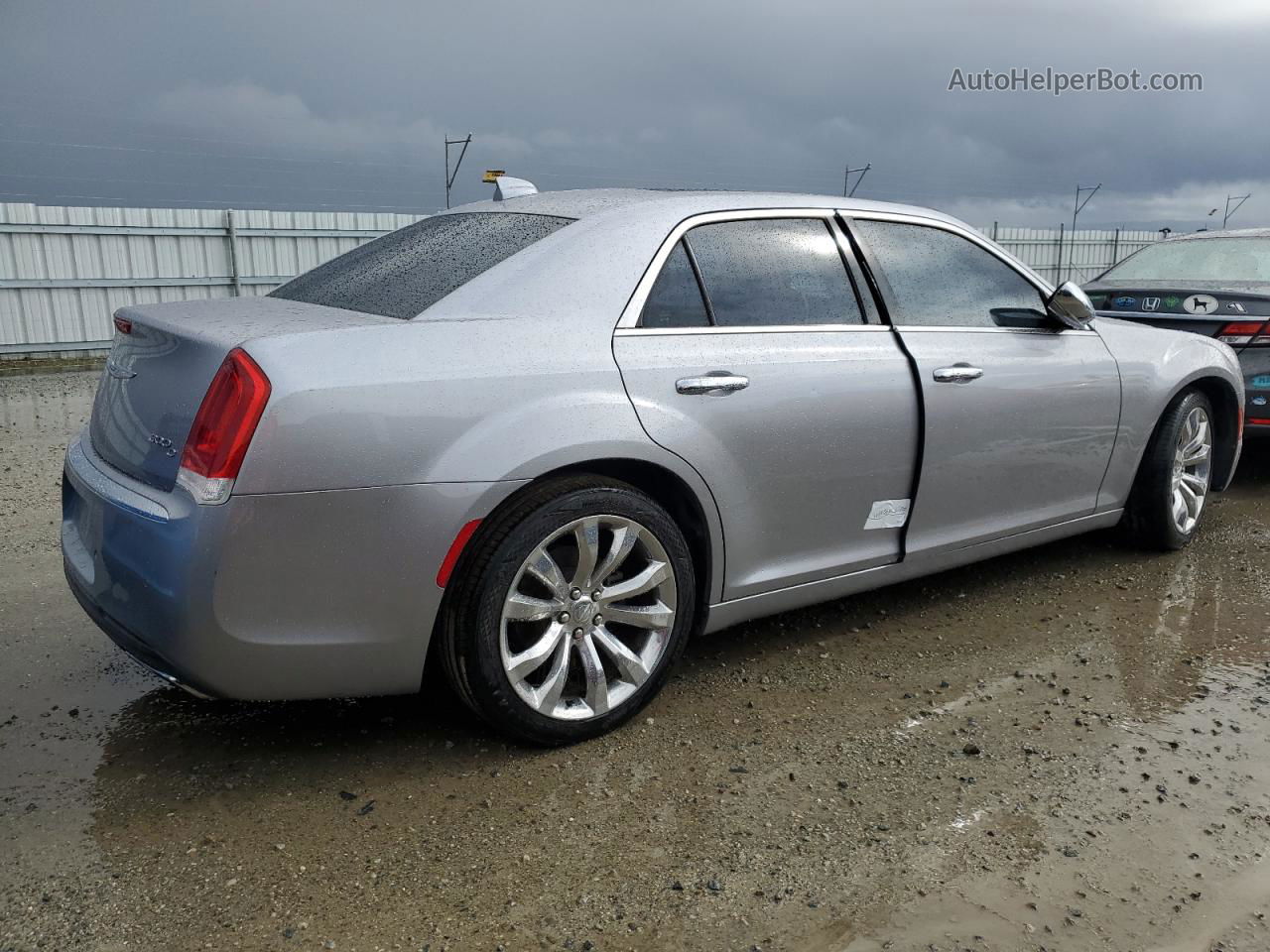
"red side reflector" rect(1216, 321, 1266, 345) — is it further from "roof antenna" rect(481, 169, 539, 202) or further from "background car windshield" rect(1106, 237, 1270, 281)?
"roof antenna" rect(481, 169, 539, 202)

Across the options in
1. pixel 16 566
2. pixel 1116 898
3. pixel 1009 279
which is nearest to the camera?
pixel 1116 898

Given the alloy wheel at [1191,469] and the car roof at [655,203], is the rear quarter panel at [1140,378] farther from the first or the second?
the car roof at [655,203]

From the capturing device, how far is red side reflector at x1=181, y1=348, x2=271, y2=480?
2.44 m

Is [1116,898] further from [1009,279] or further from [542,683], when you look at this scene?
[1009,279]

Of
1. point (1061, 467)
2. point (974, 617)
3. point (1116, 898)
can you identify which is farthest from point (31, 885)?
point (1061, 467)

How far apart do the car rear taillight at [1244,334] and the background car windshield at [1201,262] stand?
0.58 m

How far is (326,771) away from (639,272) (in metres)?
1.59

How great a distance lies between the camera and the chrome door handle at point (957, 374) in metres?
3.60

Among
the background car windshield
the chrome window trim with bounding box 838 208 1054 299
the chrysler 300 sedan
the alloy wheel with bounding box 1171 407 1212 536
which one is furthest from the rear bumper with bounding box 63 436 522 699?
the background car windshield

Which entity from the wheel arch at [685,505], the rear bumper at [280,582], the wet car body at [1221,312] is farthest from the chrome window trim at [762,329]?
the wet car body at [1221,312]

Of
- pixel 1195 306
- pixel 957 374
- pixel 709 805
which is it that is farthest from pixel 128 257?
pixel 709 805

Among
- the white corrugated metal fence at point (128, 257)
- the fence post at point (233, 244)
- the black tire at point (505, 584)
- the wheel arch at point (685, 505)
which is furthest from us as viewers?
the fence post at point (233, 244)

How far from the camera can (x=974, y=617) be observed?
161 inches

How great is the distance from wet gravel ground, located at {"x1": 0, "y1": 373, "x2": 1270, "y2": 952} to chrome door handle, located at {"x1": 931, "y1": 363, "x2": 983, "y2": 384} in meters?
0.92
